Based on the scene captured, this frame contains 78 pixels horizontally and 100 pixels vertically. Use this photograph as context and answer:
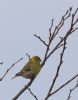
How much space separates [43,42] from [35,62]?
2605 mm

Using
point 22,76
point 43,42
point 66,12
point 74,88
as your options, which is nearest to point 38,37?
point 43,42

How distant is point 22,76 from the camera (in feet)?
22.7

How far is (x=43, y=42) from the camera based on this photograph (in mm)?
4680

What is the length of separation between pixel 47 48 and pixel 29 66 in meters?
2.84

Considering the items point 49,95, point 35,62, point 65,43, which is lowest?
point 35,62

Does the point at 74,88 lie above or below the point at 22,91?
below

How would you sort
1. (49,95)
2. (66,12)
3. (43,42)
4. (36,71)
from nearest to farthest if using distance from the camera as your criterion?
1. (49,95)
2. (43,42)
3. (66,12)
4. (36,71)

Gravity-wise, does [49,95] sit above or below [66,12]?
below

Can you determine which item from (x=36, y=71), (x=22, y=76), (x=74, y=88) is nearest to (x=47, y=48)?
(x=74, y=88)

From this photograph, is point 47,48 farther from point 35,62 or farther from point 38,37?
point 35,62

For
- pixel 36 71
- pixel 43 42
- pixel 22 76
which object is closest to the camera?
pixel 43 42

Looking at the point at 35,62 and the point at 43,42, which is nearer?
the point at 43,42

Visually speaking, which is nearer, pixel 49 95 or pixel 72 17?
pixel 49 95

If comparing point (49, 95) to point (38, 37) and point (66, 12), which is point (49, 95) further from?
point (66, 12)
